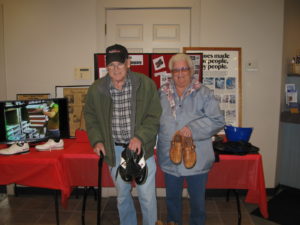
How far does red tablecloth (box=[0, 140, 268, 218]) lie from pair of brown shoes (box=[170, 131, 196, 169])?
0.44 metres

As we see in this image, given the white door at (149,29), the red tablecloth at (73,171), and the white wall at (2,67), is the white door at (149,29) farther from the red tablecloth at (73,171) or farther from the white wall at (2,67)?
the red tablecloth at (73,171)

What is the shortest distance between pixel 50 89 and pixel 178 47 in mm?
1512

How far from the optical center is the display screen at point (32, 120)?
213cm

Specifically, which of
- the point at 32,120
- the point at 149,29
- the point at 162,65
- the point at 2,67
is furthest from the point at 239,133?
the point at 2,67

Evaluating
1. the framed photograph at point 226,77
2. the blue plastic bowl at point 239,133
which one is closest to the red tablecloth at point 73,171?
the blue plastic bowl at point 239,133

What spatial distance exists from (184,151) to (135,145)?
1.04ft

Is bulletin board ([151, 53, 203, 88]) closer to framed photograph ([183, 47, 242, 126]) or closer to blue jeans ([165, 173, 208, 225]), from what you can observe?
framed photograph ([183, 47, 242, 126])

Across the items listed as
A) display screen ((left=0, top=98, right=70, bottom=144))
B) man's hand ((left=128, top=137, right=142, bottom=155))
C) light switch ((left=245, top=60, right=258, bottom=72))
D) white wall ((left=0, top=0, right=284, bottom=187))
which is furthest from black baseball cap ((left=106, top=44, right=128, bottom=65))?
light switch ((left=245, top=60, right=258, bottom=72))

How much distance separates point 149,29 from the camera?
103 inches

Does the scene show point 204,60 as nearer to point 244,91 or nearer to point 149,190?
point 244,91

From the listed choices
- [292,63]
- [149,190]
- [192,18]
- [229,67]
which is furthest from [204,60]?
[149,190]

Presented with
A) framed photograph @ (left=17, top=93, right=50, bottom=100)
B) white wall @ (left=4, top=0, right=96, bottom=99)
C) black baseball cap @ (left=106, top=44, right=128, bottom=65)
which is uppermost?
white wall @ (left=4, top=0, right=96, bottom=99)

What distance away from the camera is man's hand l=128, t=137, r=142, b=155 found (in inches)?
58.3

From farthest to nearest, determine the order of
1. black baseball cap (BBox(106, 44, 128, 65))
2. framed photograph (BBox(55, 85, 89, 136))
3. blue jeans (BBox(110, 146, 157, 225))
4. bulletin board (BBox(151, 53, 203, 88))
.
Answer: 1. framed photograph (BBox(55, 85, 89, 136))
2. bulletin board (BBox(151, 53, 203, 88))
3. blue jeans (BBox(110, 146, 157, 225))
4. black baseball cap (BBox(106, 44, 128, 65))
